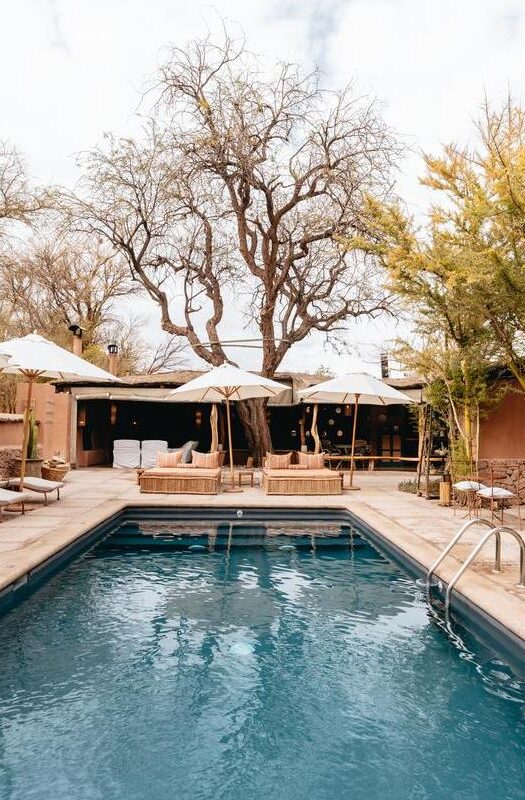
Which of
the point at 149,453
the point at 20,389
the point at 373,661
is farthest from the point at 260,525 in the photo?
the point at 20,389

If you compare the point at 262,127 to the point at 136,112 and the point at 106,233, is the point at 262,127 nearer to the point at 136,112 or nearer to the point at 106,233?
the point at 136,112

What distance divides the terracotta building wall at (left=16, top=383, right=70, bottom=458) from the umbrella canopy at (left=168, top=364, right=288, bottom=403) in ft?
15.6

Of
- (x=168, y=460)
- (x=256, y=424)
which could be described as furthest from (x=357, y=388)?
(x=256, y=424)

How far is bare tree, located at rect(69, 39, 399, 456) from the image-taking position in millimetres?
16109

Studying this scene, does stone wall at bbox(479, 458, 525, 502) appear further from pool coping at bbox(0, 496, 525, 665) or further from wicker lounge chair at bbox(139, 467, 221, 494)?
wicker lounge chair at bbox(139, 467, 221, 494)

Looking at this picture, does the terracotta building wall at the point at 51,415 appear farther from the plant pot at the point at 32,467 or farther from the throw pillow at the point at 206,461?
the throw pillow at the point at 206,461

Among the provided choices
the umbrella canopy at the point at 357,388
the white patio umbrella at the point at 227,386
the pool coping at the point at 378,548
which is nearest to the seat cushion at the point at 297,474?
the white patio umbrella at the point at 227,386

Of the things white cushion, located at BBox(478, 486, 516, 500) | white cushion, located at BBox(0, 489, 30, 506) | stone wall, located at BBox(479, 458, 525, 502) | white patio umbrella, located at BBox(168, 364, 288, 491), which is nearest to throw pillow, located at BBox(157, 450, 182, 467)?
white patio umbrella, located at BBox(168, 364, 288, 491)

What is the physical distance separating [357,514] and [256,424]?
27.9 ft

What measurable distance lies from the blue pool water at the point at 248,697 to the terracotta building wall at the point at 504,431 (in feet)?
19.7

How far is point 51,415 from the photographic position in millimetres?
17422

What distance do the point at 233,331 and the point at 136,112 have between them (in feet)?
23.1

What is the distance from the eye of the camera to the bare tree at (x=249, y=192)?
16.1 metres

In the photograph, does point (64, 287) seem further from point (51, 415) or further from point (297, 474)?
point (297, 474)
